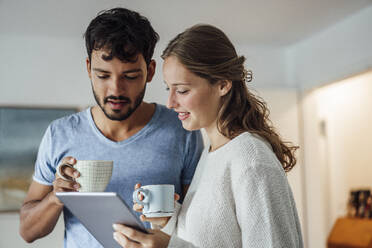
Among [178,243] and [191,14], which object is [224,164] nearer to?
[178,243]

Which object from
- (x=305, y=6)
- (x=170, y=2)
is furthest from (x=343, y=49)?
(x=170, y=2)

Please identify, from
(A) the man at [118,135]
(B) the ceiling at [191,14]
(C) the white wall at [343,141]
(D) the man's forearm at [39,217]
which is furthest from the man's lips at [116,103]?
(C) the white wall at [343,141]

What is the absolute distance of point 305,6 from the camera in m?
3.12

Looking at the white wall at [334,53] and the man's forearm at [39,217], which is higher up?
the white wall at [334,53]

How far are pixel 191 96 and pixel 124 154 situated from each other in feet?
1.20

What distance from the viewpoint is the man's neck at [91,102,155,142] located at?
4.57 ft

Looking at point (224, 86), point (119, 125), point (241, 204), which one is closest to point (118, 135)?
point (119, 125)

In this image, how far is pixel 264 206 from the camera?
0.92 metres

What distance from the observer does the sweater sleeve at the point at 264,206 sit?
925mm

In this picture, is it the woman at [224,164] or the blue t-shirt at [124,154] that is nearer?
the woman at [224,164]

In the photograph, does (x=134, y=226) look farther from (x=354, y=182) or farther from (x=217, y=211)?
(x=354, y=182)

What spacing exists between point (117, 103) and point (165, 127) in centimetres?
20

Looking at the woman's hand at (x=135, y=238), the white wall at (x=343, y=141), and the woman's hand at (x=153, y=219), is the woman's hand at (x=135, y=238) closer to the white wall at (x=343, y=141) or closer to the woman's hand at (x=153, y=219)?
the woman's hand at (x=153, y=219)

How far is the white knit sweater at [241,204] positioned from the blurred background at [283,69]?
222 centimetres
